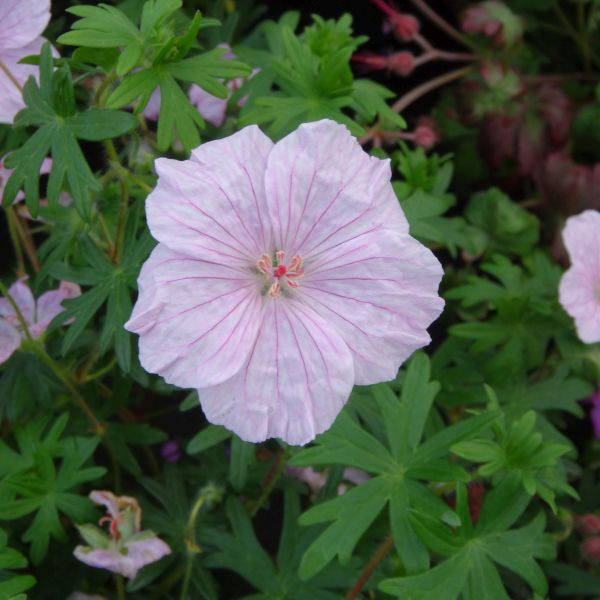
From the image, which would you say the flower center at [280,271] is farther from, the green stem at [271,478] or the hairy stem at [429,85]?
the hairy stem at [429,85]

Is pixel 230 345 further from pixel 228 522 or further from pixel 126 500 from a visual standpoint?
pixel 228 522

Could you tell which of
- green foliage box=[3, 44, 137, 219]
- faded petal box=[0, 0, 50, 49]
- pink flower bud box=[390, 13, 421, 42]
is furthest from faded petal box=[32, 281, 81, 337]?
pink flower bud box=[390, 13, 421, 42]

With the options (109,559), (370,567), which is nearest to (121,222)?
(109,559)

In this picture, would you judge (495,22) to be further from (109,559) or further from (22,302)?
(109,559)

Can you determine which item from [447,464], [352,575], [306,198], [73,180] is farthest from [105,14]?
[352,575]

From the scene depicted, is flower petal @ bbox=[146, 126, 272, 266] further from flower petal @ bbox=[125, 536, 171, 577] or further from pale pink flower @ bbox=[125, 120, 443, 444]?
flower petal @ bbox=[125, 536, 171, 577]

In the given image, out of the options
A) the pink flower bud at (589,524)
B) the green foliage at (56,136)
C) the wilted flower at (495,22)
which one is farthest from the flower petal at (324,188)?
the wilted flower at (495,22)
